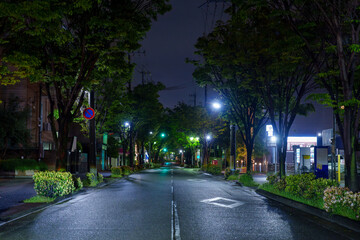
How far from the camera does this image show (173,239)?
7.63 metres

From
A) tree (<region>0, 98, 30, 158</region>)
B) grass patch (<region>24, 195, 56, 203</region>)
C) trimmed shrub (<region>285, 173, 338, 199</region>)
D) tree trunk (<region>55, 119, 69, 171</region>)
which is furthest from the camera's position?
tree (<region>0, 98, 30, 158</region>)

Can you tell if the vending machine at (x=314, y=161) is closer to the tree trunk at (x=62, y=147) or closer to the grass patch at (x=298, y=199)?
the grass patch at (x=298, y=199)

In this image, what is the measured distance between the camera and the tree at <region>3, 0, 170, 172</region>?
14.2 m

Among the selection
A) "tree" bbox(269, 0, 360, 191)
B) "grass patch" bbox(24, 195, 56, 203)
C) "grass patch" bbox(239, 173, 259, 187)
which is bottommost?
"grass patch" bbox(239, 173, 259, 187)

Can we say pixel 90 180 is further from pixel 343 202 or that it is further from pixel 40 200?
pixel 343 202

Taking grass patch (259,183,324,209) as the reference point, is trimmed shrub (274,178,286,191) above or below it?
above

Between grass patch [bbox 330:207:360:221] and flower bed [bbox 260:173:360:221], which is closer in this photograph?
grass patch [bbox 330:207:360:221]

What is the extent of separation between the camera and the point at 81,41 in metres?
16.4

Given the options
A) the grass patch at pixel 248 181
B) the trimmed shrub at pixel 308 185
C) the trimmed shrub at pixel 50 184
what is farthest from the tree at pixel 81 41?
the grass patch at pixel 248 181

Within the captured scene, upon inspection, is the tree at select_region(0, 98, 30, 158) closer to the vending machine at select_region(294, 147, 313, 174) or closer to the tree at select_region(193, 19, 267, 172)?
the tree at select_region(193, 19, 267, 172)

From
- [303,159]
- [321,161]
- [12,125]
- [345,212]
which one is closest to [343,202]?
[345,212]

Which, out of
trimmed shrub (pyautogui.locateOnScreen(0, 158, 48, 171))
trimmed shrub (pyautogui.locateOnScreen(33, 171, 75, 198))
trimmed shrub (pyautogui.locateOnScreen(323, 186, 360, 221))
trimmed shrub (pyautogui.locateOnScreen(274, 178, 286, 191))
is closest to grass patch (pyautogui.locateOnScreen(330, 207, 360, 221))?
trimmed shrub (pyautogui.locateOnScreen(323, 186, 360, 221))

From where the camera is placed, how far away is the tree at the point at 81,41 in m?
14.2

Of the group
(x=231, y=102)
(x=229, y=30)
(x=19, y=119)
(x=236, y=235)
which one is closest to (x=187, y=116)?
(x=19, y=119)
